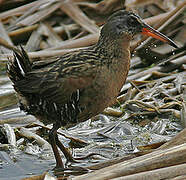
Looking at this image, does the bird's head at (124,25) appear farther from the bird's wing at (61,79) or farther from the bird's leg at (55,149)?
the bird's leg at (55,149)

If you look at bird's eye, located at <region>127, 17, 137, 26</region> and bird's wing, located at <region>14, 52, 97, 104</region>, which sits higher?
bird's eye, located at <region>127, 17, 137, 26</region>

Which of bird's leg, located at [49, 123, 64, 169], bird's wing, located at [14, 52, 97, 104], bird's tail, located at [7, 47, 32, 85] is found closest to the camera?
bird's wing, located at [14, 52, 97, 104]

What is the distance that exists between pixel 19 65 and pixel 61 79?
37 cm

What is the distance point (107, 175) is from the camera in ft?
10.7

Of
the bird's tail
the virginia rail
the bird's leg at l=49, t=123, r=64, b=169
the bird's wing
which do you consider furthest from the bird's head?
the bird's leg at l=49, t=123, r=64, b=169

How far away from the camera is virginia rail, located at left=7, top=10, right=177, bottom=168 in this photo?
407 cm

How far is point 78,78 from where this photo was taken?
4047mm

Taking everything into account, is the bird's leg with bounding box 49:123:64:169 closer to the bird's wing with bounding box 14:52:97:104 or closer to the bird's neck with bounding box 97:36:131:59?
the bird's wing with bounding box 14:52:97:104

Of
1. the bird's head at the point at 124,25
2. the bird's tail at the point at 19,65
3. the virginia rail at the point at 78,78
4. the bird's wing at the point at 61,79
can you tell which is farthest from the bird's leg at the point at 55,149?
the bird's head at the point at 124,25

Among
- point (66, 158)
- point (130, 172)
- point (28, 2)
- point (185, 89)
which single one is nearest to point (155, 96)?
point (185, 89)

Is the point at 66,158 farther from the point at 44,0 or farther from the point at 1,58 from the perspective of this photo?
the point at 44,0

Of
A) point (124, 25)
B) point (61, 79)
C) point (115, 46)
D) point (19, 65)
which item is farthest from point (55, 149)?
point (124, 25)

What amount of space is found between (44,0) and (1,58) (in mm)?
1251

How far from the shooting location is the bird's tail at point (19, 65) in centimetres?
418
